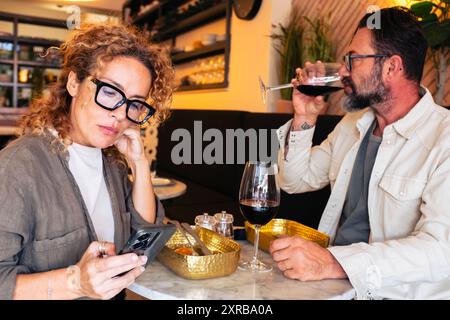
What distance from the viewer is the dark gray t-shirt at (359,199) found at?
157cm

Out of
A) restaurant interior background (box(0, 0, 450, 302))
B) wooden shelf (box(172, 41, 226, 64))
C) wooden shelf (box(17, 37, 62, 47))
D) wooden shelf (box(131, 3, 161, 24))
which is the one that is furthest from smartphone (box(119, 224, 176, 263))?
wooden shelf (box(17, 37, 62, 47))

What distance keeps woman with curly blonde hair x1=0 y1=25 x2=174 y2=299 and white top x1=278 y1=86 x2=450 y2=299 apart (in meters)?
0.59

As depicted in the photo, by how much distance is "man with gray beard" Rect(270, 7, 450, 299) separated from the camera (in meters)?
1.11

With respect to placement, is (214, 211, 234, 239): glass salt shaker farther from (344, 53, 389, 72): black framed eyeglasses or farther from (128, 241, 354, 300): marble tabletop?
(344, 53, 389, 72): black framed eyeglasses

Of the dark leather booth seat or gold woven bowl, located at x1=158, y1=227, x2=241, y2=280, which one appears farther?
the dark leather booth seat

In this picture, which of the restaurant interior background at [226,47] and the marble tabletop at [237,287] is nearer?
the marble tabletop at [237,287]

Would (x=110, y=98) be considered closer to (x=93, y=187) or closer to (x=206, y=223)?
(x=93, y=187)

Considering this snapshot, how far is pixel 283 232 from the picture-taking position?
4.60 ft

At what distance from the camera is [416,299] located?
125 cm

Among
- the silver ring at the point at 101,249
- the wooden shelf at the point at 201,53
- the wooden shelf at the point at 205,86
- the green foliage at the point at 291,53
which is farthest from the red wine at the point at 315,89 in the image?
the wooden shelf at the point at 201,53

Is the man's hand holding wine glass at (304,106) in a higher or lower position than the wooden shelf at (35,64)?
lower

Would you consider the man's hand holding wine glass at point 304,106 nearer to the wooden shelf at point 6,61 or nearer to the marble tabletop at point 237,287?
the marble tabletop at point 237,287

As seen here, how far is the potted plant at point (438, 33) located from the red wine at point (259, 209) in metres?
1.44

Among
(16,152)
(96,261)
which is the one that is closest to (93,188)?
(16,152)
